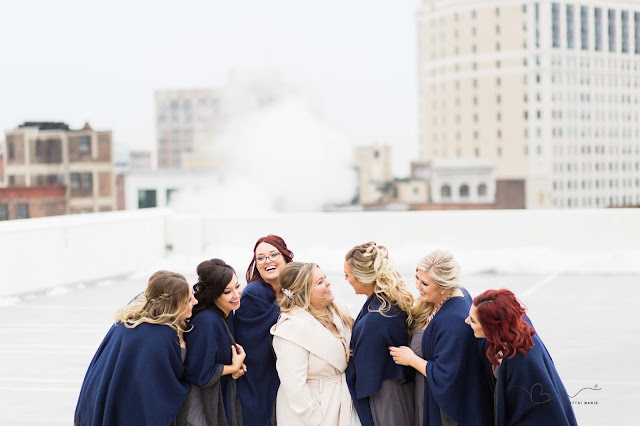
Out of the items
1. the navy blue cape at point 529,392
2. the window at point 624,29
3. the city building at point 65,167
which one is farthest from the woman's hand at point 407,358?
the window at point 624,29

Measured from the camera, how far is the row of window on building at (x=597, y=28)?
142625 millimetres

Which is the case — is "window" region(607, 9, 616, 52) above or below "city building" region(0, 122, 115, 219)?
above

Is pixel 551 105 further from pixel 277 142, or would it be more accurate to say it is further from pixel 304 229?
pixel 304 229

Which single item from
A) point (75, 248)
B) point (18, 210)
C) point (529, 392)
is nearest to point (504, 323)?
point (529, 392)

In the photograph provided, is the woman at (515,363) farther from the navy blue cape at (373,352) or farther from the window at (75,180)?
the window at (75,180)

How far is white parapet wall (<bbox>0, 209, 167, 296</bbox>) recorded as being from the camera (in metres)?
14.1

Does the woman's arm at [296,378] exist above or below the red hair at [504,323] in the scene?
below

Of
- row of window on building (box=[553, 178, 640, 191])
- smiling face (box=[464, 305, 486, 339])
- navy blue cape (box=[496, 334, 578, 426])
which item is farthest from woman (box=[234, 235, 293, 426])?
row of window on building (box=[553, 178, 640, 191])

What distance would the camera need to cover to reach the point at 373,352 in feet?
15.0

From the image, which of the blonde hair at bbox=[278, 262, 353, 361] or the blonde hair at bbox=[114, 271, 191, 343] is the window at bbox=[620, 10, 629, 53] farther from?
the blonde hair at bbox=[114, 271, 191, 343]

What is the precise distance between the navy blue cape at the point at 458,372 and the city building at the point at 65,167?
78087mm

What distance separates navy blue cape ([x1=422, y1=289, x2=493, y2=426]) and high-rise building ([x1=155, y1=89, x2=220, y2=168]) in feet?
458

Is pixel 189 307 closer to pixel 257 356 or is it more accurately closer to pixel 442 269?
pixel 257 356

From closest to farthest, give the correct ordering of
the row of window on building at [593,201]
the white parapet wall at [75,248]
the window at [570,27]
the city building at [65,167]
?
the white parapet wall at [75,248], the city building at [65,167], the row of window on building at [593,201], the window at [570,27]
